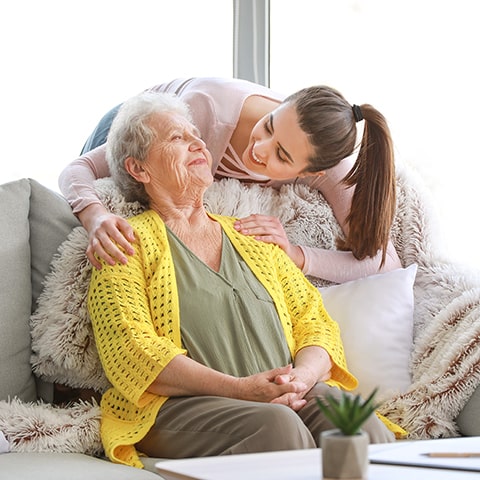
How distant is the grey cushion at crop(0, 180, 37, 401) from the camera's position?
2076 millimetres

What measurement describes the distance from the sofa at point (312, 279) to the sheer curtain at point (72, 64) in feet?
3.26

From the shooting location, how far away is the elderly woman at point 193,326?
185 cm

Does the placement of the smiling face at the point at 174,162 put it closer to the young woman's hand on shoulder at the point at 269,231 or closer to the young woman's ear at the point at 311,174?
the young woman's hand on shoulder at the point at 269,231

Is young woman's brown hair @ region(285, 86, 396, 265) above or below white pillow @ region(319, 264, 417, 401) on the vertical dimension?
above

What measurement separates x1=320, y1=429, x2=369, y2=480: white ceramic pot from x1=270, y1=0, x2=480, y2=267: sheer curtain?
223 cm

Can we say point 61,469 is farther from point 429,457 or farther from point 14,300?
point 429,457

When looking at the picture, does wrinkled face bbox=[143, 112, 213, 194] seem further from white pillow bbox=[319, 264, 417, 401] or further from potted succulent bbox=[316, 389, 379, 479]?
potted succulent bbox=[316, 389, 379, 479]

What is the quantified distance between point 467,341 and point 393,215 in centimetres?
46

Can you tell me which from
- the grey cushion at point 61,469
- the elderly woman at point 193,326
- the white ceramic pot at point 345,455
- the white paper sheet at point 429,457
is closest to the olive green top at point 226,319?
the elderly woman at point 193,326

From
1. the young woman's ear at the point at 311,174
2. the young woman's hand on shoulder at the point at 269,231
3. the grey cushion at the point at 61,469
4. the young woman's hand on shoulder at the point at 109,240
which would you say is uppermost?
the young woman's ear at the point at 311,174

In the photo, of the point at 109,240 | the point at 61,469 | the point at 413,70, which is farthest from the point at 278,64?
the point at 61,469

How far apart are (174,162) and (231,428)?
68cm

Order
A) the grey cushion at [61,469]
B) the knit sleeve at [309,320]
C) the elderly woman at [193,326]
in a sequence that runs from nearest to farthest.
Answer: the grey cushion at [61,469] → the elderly woman at [193,326] → the knit sleeve at [309,320]

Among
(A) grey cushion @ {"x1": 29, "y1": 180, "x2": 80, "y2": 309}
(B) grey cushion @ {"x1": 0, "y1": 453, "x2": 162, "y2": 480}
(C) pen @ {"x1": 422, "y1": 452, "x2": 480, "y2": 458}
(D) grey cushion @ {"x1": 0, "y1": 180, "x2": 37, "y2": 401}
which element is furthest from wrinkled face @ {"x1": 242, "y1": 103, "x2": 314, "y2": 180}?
(C) pen @ {"x1": 422, "y1": 452, "x2": 480, "y2": 458}
